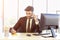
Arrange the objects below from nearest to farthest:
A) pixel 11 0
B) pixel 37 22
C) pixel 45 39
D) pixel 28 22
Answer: pixel 45 39 < pixel 37 22 < pixel 28 22 < pixel 11 0

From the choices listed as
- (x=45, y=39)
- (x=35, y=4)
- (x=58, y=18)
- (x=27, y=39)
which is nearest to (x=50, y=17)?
(x=58, y=18)

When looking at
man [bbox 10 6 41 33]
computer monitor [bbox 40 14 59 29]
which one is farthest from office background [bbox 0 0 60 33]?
computer monitor [bbox 40 14 59 29]

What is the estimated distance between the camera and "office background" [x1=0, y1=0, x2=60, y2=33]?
4207 mm

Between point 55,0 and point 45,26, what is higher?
point 55,0

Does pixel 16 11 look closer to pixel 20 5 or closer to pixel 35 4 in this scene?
pixel 20 5

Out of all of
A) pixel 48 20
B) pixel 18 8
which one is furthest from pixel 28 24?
pixel 18 8

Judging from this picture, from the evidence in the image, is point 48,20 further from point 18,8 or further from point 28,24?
point 18,8

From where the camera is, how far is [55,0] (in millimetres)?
4262

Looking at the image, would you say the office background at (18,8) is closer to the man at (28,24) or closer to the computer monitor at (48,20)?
the man at (28,24)

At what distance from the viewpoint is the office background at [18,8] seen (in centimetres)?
421

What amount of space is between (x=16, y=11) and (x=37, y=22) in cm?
144

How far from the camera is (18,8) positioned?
4.24 metres

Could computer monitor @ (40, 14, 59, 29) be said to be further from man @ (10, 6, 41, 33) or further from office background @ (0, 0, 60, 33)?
office background @ (0, 0, 60, 33)

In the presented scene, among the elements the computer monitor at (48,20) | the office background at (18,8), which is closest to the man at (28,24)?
the computer monitor at (48,20)
